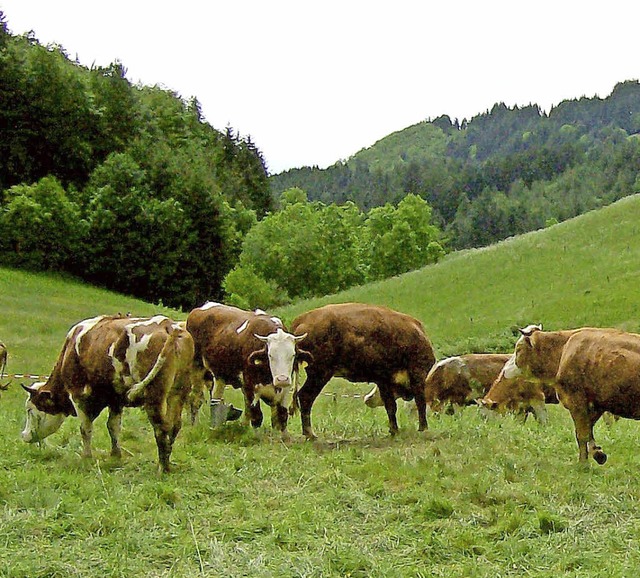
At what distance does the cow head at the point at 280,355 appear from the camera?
10.4 m

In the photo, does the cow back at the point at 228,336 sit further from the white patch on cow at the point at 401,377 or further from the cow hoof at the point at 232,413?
the white patch on cow at the point at 401,377

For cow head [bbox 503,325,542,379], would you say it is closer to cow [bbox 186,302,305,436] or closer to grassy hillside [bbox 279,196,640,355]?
cow [bbox 186,302,305,436]

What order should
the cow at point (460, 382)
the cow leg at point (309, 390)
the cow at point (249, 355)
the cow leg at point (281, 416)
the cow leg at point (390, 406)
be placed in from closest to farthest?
the cow at point (249, 355) < the cow leg at point (281, 416) < the cow leg at point (309, 390) < the cow leg at point (390, 406) < the cow at point (460, 382)

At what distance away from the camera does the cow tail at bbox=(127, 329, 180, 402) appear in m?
8.88

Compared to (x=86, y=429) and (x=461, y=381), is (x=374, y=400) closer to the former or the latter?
(x=461, y=381)

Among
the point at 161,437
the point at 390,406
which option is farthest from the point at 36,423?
the point at 390,406

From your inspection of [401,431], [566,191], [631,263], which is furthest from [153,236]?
[566,191]

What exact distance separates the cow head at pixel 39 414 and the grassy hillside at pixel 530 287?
76.3 feet

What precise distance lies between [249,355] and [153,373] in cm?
251

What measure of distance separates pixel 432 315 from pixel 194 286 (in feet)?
70.5

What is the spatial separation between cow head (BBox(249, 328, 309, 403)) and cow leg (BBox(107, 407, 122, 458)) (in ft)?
6.58

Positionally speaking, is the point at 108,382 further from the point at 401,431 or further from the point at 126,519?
the point at 401,431

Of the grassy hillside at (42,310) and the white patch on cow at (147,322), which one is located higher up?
the white patch on cow at (147,322)

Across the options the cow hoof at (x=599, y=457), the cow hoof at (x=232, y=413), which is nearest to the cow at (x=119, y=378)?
the cow hoof at (x=232, y=413)
